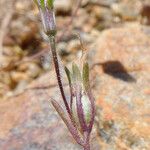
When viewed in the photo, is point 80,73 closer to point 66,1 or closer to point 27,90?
point 27,90

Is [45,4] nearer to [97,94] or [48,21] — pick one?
[48,21]

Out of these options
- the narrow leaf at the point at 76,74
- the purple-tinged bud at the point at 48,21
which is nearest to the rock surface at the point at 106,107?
the narrow leaf at the point at 76,74

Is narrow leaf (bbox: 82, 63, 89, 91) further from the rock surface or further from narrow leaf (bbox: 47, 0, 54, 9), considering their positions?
the rock surface

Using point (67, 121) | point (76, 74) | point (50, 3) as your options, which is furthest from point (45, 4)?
point (67, 121)

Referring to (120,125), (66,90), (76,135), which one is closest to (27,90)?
(66,90)

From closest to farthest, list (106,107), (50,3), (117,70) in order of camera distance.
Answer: (50,3) → (106,107) → (117,70)

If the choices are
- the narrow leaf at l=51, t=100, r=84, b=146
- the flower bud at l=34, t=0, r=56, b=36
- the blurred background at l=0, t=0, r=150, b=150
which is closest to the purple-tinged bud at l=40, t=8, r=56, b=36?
the flower bud at l=34, t=0, r=56, b=36

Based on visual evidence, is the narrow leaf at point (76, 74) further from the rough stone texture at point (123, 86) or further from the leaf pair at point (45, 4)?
the rough stone texture at point (123, 86)

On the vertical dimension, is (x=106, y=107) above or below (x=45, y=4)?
below
